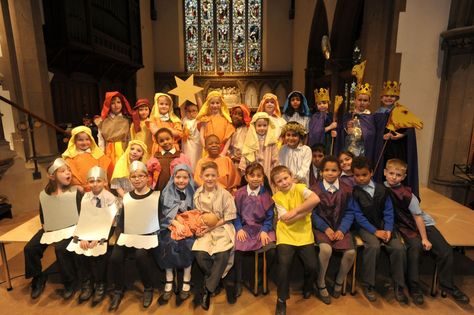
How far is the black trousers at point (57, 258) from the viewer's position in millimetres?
2824

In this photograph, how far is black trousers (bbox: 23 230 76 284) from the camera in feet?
9.27

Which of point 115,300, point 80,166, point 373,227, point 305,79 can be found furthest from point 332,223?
point 305,79

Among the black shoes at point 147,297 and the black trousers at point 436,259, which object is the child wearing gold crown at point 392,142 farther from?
the black shoes at point 147,297

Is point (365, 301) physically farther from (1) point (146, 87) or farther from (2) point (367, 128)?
(1) point (146, 87)

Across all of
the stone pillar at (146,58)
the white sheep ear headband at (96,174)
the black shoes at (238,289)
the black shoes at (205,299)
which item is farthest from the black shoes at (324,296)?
the stone pillar at (146,58)

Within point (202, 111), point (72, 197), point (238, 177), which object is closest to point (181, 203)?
point (238, 177)

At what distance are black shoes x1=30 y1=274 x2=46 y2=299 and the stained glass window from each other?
11.7m

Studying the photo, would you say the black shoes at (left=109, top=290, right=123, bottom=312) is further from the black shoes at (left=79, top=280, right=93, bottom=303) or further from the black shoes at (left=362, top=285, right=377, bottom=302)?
the black shoes at (left=362, top=285, right=377, bottom=302)

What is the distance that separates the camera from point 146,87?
1213cm

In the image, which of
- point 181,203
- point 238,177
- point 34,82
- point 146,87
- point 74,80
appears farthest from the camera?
point 146,87

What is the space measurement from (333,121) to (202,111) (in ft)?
5.79

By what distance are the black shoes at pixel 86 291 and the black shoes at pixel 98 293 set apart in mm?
57

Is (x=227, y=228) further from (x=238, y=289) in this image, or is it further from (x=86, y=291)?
(x=86, y=291)

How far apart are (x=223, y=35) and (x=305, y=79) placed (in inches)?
192
